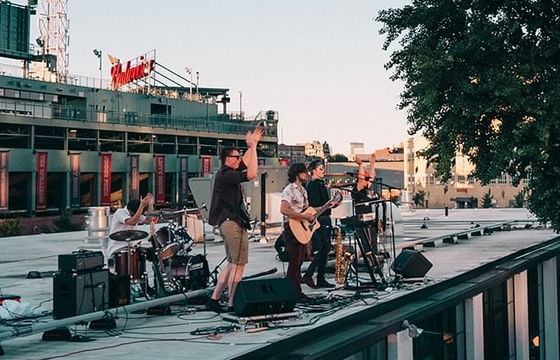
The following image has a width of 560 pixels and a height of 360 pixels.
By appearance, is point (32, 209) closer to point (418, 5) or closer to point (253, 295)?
point (418, 5)

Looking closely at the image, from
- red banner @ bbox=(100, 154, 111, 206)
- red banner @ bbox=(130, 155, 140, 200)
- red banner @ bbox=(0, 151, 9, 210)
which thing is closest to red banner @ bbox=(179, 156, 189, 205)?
red banner @ bbox=(130, 155, 140, 200)

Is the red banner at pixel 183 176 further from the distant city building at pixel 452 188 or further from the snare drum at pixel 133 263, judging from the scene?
the snare drum at pixel 133 263

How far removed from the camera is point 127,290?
29.2 feet

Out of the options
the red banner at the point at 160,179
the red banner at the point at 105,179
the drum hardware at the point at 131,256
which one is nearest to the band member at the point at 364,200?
the drum hardware at the point at 131,256

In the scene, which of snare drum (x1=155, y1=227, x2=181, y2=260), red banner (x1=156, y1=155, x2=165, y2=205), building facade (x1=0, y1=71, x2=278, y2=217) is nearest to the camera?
snare drum (x1=155, y1=227, x2=181, y2=260)

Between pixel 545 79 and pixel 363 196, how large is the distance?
670 centimetres

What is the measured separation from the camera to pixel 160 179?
Result: 67.6m

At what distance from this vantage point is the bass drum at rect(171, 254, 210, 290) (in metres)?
10.1

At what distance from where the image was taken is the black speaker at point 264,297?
8.12 m

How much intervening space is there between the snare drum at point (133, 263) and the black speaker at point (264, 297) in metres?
2.03

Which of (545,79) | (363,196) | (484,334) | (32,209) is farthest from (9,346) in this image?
(32,209)

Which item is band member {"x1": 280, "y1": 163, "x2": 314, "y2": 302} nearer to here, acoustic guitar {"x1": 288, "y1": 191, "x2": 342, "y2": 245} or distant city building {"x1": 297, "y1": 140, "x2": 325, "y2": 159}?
acoustic guitar {"x1": 288, "y1": 191, "x2": 342, "y2": 245}

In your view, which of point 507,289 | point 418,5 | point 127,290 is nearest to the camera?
point 127,290

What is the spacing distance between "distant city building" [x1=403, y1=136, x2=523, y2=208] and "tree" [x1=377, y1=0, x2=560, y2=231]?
250 ft
